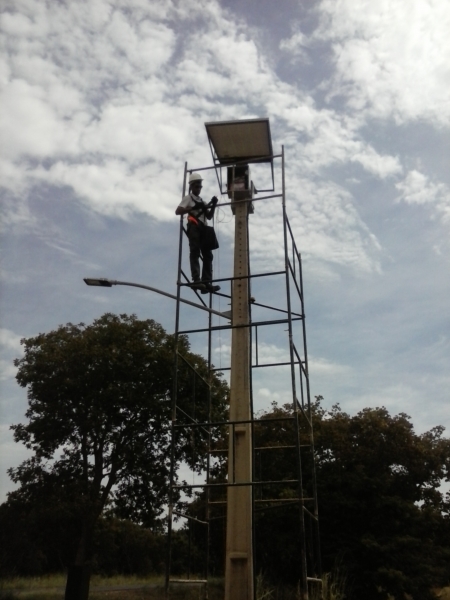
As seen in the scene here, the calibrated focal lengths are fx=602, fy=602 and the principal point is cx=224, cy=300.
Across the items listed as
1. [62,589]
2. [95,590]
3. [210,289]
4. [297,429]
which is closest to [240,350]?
[210,289]

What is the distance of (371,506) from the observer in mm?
20703

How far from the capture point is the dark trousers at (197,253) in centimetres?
824

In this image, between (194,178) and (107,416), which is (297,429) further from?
(107,416)

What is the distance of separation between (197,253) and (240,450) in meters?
2.70

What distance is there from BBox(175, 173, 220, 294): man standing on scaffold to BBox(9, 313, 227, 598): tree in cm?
1281

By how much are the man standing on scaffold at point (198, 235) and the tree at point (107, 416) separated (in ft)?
42.0

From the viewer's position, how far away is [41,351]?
22344 millimetres

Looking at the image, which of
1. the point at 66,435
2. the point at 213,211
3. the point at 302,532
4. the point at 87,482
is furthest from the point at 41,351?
the point at 302,532

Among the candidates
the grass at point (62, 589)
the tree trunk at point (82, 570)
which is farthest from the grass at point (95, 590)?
the tree trunk at point (82, 570)

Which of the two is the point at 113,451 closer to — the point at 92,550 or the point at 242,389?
the point at 92,550

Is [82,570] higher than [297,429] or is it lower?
lower

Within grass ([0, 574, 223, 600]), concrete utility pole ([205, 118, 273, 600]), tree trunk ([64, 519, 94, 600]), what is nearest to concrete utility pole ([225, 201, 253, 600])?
concrete utility pole ([205, 118, 273, 600])

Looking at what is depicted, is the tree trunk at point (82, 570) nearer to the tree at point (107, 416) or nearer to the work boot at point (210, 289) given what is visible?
the tree at point (107, 416)

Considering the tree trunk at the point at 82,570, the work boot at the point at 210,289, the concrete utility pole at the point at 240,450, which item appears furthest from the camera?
the tree trunk at the point at 82,570
